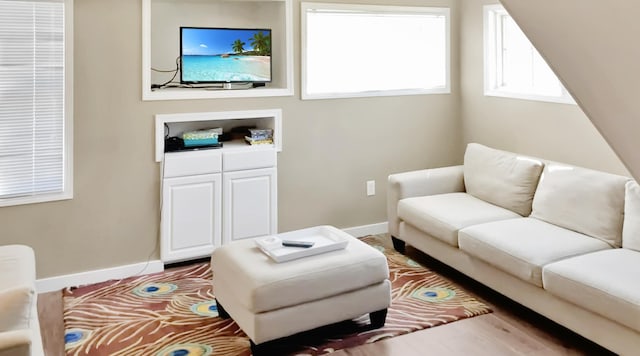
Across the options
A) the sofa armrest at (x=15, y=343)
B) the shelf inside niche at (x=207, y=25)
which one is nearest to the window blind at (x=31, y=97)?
the shelf inside niche at (x=207, y=25)

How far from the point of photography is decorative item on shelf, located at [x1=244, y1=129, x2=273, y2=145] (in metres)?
4.13

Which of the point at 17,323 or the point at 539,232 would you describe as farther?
the point at 539,232

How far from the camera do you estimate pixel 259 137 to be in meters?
4.15

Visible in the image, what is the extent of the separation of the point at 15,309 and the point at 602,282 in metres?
2.50

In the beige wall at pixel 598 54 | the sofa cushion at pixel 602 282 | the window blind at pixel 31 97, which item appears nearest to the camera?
the beige wall at pixel 598 54

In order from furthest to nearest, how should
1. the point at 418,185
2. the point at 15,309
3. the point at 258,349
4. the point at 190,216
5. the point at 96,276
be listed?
the point at 418,185 < the point at 190,216 < the point at 96,276 < the point at 258,349 < the point at 15,309

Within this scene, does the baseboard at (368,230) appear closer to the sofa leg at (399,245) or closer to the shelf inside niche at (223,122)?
the sofa leg at (399,245)

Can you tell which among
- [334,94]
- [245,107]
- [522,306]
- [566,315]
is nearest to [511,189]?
[522,306]

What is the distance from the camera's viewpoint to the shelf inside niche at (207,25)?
12.3 ft

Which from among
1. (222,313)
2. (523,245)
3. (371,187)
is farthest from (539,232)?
(222,313)

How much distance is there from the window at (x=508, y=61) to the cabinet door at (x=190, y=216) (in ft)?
8.45

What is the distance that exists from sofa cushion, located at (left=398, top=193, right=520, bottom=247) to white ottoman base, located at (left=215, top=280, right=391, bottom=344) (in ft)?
2.74

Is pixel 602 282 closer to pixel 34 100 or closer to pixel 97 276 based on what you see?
pixel 97 276

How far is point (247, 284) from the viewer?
8.46ft
